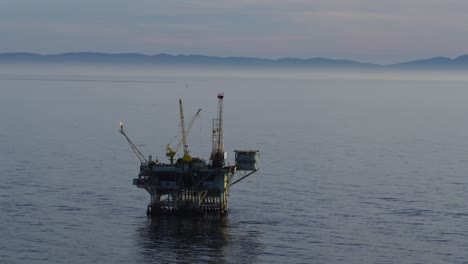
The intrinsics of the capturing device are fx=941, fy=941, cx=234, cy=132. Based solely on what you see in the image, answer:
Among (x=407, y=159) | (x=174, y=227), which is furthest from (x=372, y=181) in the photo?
(x=174, y=227)

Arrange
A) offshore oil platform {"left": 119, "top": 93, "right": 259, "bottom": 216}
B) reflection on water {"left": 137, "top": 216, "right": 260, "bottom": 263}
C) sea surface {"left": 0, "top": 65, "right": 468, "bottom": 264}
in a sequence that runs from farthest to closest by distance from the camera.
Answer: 1. offshore oil platform {"left": 119, "top": 93, "right": 259, "bottom": 216}
2. sea surface {"left": 0, "top": 65, "right": 468, "bottom": 264}
3. reflection on water {"left": 137, "top": 216, "right": 260, "bottom": 263}

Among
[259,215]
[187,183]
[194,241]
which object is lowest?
[194,241]

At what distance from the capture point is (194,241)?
337ft

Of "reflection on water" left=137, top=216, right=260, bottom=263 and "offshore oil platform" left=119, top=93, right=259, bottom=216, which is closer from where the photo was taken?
"reflection on water" left=137, top=216, right=260, bottom=263

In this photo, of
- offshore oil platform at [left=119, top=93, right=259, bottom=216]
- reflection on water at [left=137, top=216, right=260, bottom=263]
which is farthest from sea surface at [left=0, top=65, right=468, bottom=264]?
offshore oil platform at [left=119, top=93, right=259, bottom=216]

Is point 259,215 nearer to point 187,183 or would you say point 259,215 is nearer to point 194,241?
point 187,183

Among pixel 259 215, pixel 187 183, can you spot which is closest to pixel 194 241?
pixel 187 183

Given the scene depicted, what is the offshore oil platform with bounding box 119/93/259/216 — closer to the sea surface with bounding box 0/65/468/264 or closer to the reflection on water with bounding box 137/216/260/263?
the reflection on water with bounding box 137/216/260/263

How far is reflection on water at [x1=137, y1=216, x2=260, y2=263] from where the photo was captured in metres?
95.8

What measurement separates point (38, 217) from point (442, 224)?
48025 mm

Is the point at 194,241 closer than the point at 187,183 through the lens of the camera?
Yes

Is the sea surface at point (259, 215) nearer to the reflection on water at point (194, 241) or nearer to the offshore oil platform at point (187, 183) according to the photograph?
the reflection on water at point (194, 241)

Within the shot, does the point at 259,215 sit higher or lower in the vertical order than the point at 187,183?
lower

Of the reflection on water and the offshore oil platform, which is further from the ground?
the offshore oil platform
